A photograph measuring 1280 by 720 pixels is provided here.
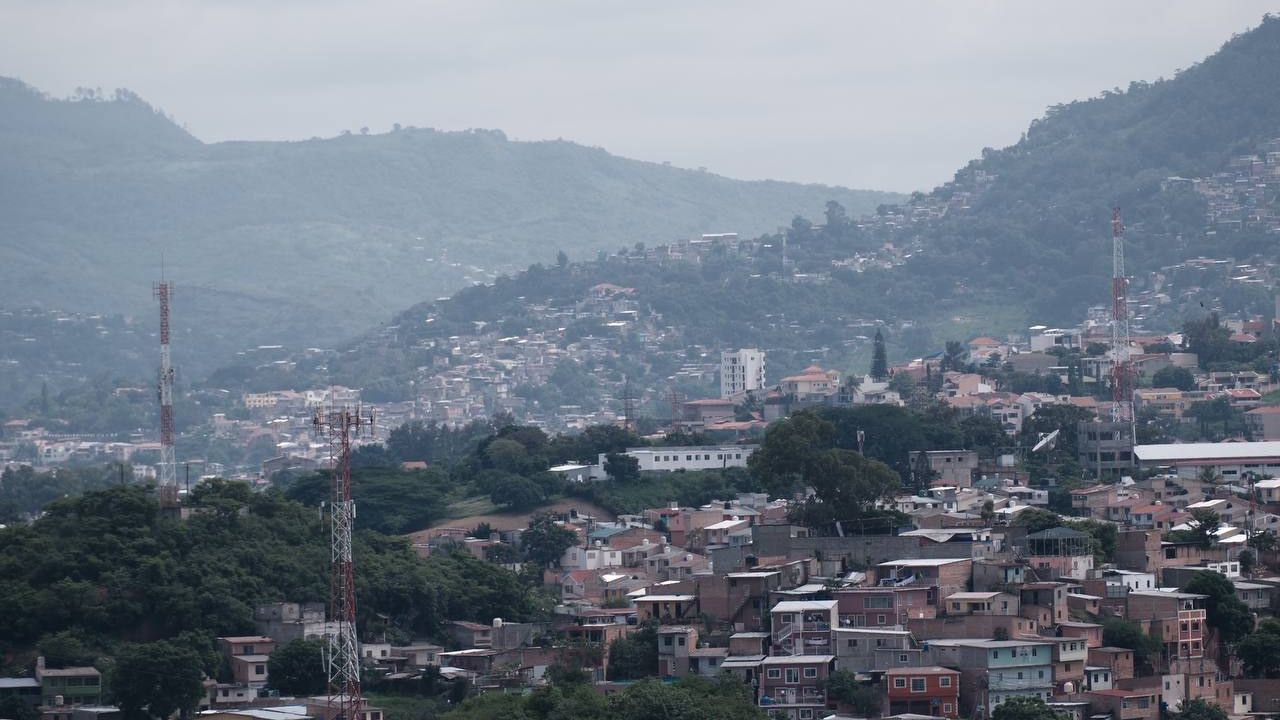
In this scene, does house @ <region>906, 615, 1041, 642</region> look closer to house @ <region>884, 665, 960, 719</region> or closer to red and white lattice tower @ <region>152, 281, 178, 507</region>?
house @ <region>884, 665, 960, 719</region>

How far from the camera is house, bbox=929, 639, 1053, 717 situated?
33.9 metres

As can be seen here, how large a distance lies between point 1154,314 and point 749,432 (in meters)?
41.7

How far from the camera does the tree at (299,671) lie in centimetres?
3822

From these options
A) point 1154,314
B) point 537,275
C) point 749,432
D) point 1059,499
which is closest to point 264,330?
point 537,275

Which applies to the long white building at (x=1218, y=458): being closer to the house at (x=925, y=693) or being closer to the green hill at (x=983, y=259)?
the house at (x=925, y=693)

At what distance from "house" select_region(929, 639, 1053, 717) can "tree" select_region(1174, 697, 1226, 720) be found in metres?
1.72

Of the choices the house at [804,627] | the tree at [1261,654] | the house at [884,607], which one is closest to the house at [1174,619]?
the tree at [1261,654]

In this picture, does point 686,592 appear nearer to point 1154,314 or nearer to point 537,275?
point 1154,314

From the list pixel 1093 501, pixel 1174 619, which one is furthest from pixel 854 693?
pixel 1093 501

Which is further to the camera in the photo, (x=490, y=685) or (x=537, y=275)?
(x=537, y=275)

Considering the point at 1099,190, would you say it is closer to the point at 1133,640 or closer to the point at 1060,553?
the point at 1060,553

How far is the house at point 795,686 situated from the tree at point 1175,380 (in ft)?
124

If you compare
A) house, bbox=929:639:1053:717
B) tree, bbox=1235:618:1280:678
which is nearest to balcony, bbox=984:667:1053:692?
house, bbox=929:639:1053:717

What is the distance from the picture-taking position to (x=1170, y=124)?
135 meters
